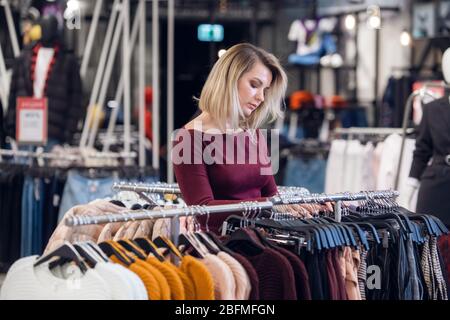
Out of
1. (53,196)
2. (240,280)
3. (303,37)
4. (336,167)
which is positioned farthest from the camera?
(303,37)

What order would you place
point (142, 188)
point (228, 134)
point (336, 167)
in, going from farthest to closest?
point (336, 167)
point (142, 188)
point (228, 134)

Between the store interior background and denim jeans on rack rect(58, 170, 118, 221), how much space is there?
674 cm

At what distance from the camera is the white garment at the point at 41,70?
823 centimetres

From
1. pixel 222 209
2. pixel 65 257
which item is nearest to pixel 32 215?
pixel 222 209

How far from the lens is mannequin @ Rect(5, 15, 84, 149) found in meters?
8.22

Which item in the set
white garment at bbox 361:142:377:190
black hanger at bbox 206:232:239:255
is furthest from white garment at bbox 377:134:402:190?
black hanger at bbox 206:232:239:255

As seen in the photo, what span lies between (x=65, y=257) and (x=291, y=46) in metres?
14.2

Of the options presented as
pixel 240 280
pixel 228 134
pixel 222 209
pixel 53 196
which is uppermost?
pixel 228 134

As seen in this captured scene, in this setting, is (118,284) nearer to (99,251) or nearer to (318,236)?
(99,251)

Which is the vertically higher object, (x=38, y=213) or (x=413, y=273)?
(x=413, y=273)

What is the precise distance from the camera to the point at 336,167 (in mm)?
8742

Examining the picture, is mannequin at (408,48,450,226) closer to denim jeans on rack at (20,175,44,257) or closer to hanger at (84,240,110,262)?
denim jeans on rack at (20,175,44,257)

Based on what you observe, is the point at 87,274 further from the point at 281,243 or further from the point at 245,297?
the point at 281,243

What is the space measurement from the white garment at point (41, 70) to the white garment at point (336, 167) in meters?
2.51
